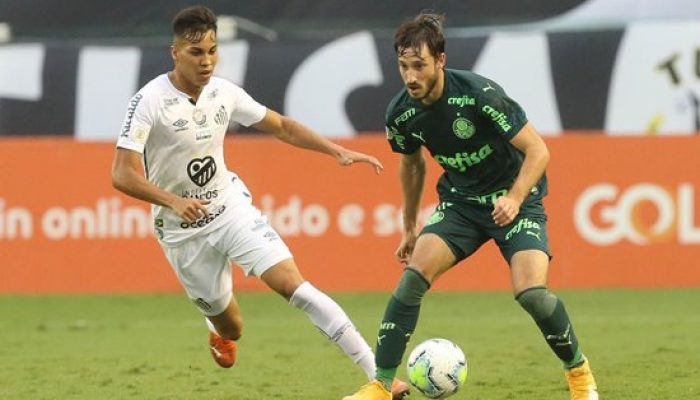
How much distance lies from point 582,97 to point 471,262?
4.79 meters

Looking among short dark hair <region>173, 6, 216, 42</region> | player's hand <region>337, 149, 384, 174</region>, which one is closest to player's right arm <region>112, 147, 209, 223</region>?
short dark hair <region>173, 6, 216, 42</region>

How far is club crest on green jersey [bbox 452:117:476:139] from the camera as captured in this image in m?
8.05

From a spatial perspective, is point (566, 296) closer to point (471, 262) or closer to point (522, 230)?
point (471, 262)

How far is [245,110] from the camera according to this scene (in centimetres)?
902

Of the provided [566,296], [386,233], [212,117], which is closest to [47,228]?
[386,233]

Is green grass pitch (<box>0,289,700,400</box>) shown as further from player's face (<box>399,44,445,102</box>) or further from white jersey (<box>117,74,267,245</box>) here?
player's face (<box>399,44,445,102</box>)

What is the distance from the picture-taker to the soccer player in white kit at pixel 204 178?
841 centimetres

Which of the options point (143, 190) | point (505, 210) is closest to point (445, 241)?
point (505, 210)

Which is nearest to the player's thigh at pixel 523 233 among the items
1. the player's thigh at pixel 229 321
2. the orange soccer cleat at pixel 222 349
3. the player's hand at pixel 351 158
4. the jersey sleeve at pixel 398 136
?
the jersey sleeve at pixel 398 136

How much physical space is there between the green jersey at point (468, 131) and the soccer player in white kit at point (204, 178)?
1.22ft

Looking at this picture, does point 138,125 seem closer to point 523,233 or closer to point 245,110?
point 245,110

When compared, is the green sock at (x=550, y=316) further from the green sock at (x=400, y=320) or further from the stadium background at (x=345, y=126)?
the stadium background at (x=345, y=126)

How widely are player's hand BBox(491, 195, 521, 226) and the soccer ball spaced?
0.83 meters

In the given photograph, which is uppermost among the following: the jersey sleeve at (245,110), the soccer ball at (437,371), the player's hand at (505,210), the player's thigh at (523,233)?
the jersey sleeve at (245,110)
